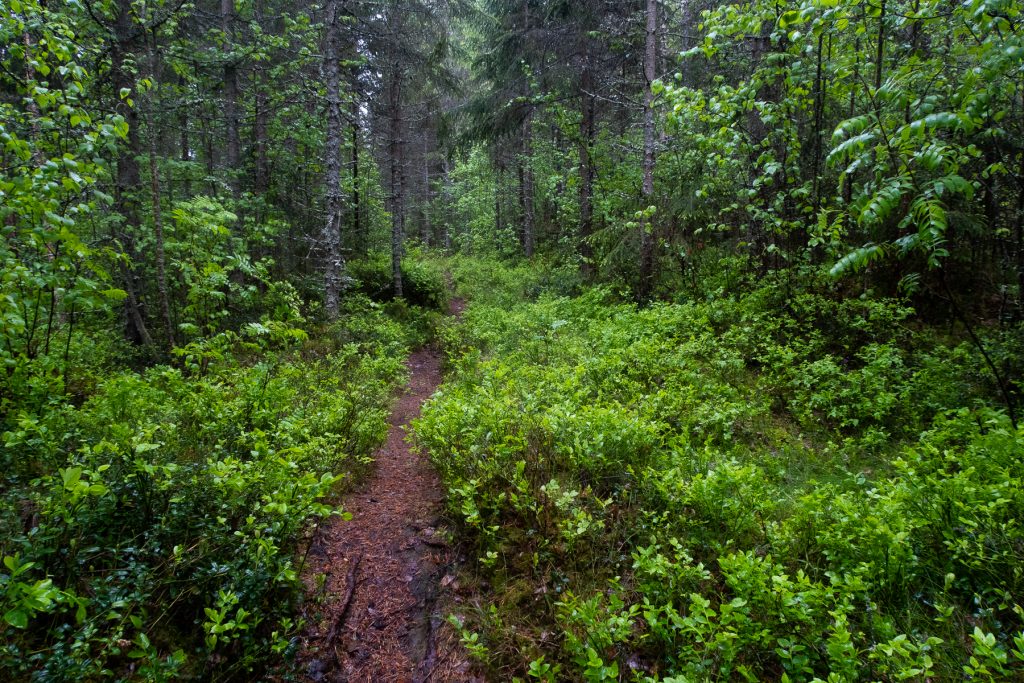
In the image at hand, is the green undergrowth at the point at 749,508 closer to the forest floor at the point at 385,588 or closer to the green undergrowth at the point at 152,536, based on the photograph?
the forest floor at the point at 385,588

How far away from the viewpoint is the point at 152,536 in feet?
11.0

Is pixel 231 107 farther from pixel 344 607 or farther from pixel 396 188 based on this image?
pixel 344 607

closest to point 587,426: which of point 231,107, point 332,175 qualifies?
point 332,175

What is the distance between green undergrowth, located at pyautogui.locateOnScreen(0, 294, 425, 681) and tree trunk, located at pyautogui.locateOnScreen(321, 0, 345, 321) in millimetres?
6284

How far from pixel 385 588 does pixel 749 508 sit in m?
3.20

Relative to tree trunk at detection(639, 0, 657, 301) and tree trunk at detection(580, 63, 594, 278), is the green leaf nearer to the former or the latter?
tree trunk at detection(639, 0, 657, 301)

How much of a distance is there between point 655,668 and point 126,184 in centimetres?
1167

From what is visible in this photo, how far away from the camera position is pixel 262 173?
43.9 ft

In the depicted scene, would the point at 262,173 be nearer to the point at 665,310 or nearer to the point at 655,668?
the point at 665,310

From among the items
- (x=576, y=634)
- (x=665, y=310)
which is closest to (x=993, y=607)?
(x=576, y=634)

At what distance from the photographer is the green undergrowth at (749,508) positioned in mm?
2709

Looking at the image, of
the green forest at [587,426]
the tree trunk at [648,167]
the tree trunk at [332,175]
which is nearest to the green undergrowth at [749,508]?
the green forest at [587,426]

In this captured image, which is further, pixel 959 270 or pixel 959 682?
pixel 959 270

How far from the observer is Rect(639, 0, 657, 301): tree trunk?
37.1 ft
